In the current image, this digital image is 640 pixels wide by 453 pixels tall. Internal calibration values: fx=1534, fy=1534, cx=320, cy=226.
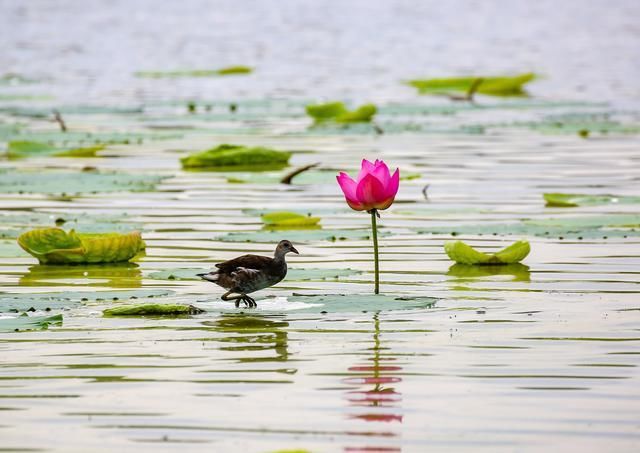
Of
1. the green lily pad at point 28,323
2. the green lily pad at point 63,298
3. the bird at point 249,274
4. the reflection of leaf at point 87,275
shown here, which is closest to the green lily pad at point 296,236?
the reflection of leaf at point 87,275

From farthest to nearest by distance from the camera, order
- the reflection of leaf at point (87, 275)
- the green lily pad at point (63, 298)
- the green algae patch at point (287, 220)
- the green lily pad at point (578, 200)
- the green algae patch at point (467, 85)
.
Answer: the green algae patch at point (467, 85), the green lily pad at point (578, 200), the green algae patch at point (287, 220), the reflection of leaf at point (87, 275), the green lily pad at point (63, 298)

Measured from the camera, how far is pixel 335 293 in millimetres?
7043

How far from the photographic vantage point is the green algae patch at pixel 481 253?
7.80 m

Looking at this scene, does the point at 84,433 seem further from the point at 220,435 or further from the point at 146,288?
the point at 146,288

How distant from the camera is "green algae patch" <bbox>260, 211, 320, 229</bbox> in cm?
943

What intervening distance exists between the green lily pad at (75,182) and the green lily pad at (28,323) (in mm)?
4612

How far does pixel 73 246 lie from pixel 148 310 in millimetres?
1788

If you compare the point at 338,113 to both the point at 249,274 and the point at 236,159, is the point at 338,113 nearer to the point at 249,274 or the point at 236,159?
the point at 236,159

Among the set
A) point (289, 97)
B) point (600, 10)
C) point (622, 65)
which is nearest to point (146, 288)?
point (289, 97)

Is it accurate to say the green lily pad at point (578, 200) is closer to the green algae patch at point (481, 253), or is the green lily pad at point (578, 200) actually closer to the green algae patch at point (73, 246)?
the green algae patch at point (481, 253)

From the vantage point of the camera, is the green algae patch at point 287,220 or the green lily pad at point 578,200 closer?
the green algae patch at point 287,220

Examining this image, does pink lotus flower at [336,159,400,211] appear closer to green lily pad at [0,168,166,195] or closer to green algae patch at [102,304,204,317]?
green algae patch at [102,304,204,317]

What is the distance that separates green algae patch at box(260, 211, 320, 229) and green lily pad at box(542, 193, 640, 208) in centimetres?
168

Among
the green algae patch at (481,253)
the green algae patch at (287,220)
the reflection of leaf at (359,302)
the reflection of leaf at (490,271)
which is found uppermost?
the green algae patch at (287,220)
